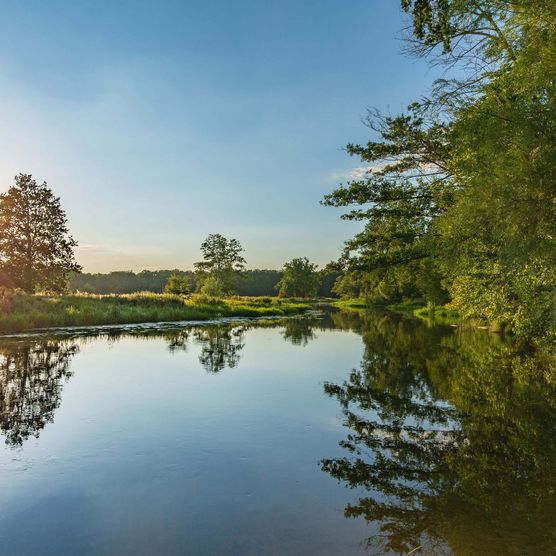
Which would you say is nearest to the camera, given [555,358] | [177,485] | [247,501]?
[247,501]

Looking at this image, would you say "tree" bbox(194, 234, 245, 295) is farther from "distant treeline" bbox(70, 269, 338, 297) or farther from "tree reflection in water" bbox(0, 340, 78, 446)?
"tree reflection in water" bbox(0, 340, 78, 446)

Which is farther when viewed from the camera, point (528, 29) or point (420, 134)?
point (420, 134)

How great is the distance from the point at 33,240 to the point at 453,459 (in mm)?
44663

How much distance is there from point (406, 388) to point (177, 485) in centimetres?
874

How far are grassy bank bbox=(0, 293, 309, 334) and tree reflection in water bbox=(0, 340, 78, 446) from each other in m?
9.00

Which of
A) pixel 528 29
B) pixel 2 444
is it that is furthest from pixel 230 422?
pixel 528 29

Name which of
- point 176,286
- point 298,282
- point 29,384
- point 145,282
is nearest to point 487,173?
point 29,384

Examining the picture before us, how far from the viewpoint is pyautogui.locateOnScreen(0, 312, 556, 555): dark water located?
517 centimetres

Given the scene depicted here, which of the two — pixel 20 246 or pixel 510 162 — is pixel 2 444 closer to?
pixel 510 162

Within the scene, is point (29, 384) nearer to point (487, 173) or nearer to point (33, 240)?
point (487, 173)

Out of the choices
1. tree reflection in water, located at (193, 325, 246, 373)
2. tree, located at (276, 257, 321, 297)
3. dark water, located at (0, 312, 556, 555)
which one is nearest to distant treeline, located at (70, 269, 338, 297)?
tree, located at (276, 257, 321, 297)

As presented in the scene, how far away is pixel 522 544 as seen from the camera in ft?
16.1

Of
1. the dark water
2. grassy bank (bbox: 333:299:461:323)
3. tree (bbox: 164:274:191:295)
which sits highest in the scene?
tree (bbox: 164:274:191:295)

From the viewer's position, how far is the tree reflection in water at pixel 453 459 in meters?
5.21
